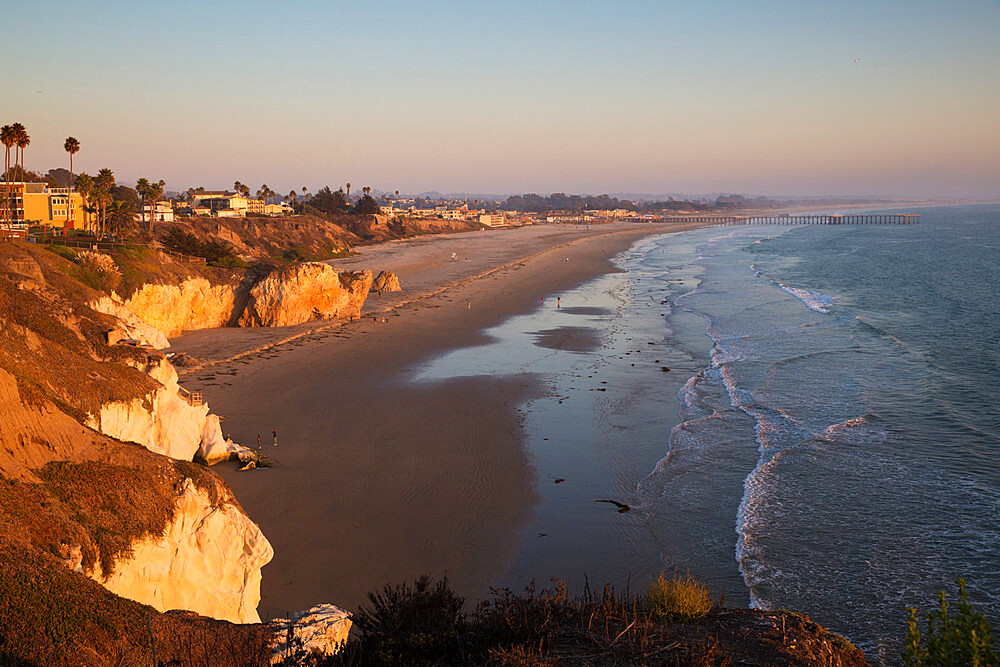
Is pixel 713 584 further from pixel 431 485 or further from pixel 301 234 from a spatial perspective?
pixel 301 234

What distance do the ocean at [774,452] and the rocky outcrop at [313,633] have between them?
4.67 metres

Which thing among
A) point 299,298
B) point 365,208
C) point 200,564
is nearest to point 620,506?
point 200,564

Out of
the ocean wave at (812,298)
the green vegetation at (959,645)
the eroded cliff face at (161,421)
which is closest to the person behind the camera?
the green vegetation at (959,645)

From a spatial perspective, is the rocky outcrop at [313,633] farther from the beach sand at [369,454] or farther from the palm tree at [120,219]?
the palm tree at [120,219]

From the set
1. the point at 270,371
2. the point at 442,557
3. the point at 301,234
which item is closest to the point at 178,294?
the point at 270,371

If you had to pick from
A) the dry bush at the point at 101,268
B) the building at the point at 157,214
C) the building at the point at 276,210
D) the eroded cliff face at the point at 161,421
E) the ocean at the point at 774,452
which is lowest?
the ocean at the point at 774,452

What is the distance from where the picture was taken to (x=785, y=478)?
17734 millimetres

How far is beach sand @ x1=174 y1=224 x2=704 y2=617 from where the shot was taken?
13.7 m

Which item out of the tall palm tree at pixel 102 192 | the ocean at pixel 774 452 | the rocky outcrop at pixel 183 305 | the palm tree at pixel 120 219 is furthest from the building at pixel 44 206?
the ocean at pixel 774 452

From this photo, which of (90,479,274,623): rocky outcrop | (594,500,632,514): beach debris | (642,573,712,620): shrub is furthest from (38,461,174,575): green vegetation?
(594,500,632,514): beach debris

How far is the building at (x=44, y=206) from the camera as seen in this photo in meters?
56.1

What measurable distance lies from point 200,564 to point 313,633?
2721mm

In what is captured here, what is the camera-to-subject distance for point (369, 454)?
1947 centimetres

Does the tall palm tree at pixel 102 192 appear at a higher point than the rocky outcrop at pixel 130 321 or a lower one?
higher
